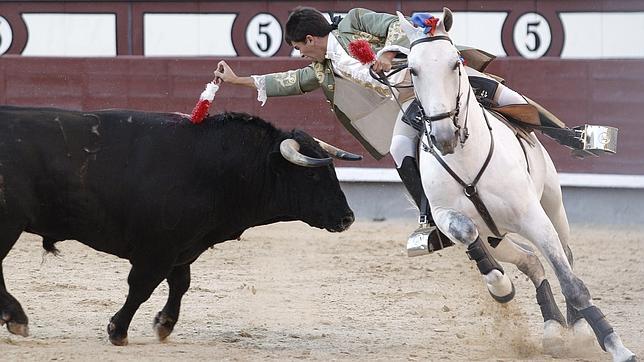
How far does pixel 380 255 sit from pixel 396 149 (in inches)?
114

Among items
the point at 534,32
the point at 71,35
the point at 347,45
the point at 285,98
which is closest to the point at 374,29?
the point at 347,45

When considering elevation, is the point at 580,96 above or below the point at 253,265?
above

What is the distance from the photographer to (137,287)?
4.84 metres

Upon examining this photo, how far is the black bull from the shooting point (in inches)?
189

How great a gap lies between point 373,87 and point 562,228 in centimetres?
101

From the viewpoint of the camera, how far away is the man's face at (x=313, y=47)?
16.4 ft

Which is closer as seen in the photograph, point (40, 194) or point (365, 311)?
point (40, 194)

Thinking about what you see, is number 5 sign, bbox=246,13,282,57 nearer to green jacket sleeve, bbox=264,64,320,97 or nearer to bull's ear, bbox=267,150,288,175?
green jacket sleeve, bbox=264,64,320,97

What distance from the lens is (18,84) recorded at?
9773 millimetres

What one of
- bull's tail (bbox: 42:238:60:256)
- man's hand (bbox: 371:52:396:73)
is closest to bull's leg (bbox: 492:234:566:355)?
man's hand (bbox: 371:52:396:73)

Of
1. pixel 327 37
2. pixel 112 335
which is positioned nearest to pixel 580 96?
pixel 327 37

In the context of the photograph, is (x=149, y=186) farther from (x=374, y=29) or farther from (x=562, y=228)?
(x=562, y=228)

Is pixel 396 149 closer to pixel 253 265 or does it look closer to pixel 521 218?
pixel 521 218

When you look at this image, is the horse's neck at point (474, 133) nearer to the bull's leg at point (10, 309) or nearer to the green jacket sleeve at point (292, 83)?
the green jacket sleeve at point (292, 83)
